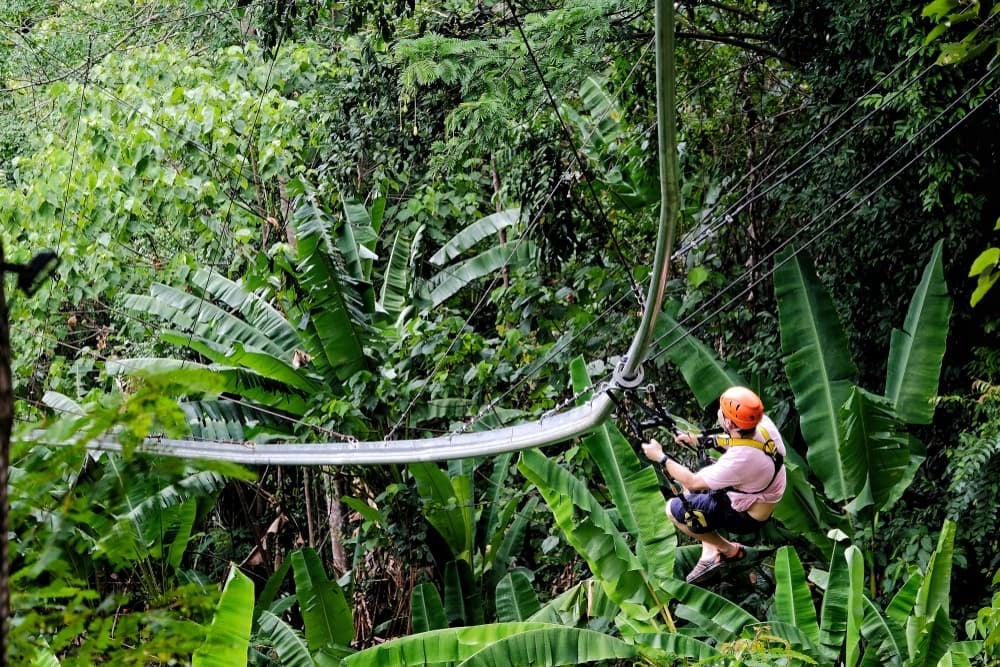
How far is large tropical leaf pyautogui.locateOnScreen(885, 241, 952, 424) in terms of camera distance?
6.51 m

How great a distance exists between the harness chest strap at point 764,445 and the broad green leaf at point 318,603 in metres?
2.83

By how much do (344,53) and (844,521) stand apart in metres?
5.51

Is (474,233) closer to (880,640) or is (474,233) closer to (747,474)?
(747,474)

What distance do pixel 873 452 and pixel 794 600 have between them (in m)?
0.94

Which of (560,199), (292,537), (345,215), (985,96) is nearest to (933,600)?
(985,96)

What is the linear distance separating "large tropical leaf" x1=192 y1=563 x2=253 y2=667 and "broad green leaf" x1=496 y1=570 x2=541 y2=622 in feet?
5.72

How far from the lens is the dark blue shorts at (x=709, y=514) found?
552 cm

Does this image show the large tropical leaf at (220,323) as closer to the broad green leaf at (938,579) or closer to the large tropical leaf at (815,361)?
the large tropical leaf at (815,361)

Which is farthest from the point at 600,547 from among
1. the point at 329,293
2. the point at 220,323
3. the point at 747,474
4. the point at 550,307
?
the point at 220,323

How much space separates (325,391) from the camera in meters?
7.61

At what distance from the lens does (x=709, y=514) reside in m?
5.55

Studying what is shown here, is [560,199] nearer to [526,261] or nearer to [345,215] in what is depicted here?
[526,261]

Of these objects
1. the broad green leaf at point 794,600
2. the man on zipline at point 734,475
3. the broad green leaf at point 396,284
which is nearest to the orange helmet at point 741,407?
the man on zipline at point 734,475

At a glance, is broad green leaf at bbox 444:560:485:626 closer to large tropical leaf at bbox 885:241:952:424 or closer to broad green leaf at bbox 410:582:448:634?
broad green leaf at bbox 410:582:448:634
